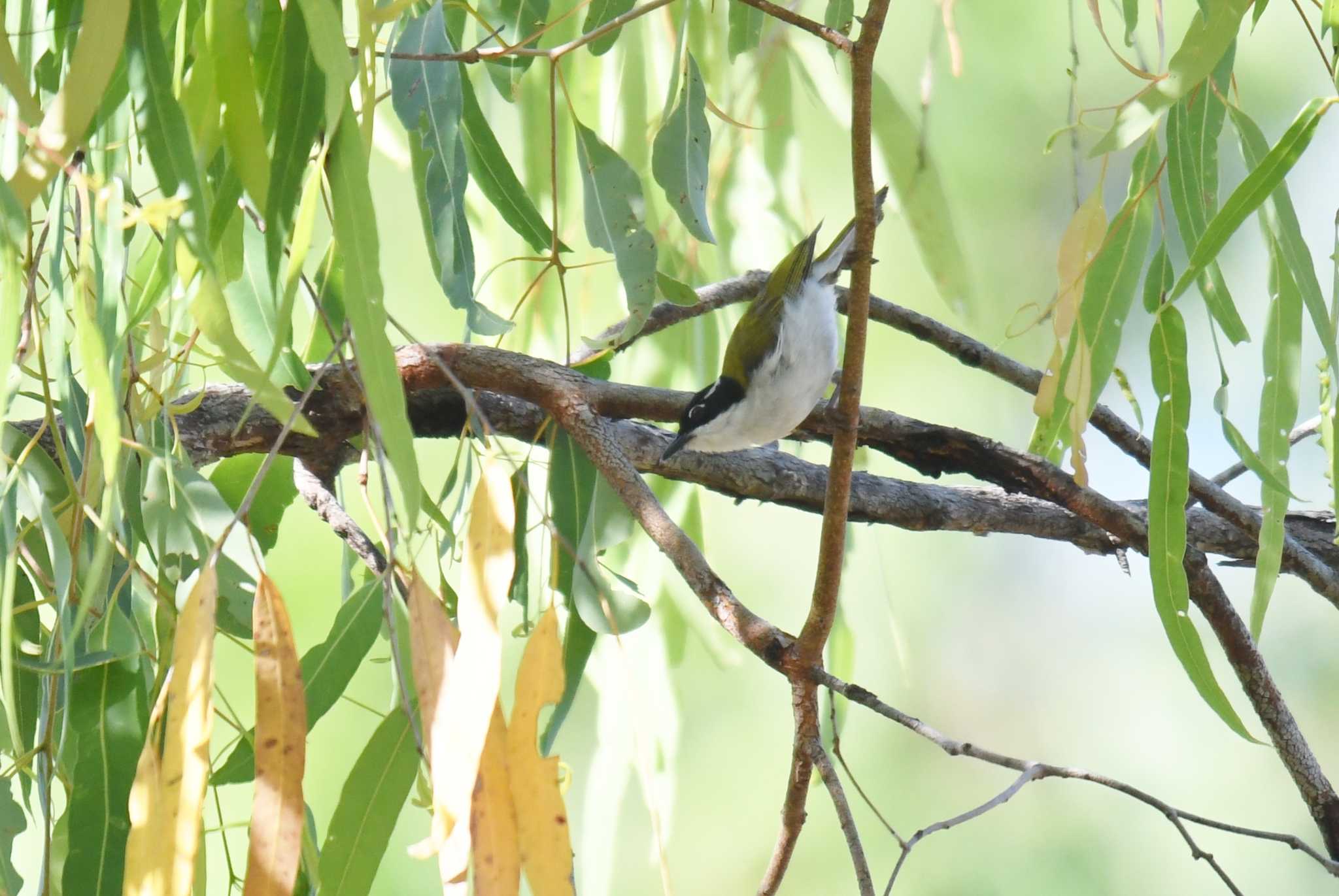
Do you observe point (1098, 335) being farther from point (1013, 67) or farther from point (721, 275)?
point (1013, 67)

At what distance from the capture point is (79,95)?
20.2 inches

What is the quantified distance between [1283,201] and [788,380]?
695 millimetres

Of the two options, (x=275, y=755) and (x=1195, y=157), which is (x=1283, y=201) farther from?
(x=275, y=755)

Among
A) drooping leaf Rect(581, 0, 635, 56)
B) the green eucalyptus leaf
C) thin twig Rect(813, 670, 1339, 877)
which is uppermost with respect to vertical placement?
drooping leaf Rect(581, 0, 635, 56)

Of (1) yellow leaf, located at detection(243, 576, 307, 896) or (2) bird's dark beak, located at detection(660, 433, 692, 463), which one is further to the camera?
(2) bird's dark beak, located at detection(660, 433, 692, 463)

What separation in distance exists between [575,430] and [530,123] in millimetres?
573

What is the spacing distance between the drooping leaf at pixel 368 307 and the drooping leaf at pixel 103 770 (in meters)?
0.37

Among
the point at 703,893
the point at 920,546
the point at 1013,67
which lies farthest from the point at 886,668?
the point at 1013,67

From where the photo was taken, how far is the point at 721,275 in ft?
5.57

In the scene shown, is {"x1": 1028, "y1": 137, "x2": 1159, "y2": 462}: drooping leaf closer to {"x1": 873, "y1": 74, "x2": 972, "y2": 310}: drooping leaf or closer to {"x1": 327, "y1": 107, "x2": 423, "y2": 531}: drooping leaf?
{"x1": 873, "y1": 74, "x2": 972, "y2": 310}: drooping leaf

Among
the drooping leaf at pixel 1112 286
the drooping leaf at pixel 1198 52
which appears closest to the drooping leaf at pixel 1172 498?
the drooping leaf at pixel 1112 286

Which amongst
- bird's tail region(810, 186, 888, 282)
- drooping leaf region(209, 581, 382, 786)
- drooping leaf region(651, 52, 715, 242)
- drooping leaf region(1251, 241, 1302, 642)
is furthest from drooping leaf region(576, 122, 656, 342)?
bird's tail region(810, 186, 888, 282)

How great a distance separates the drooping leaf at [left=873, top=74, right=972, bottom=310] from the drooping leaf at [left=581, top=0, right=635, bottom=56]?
0.26 metres

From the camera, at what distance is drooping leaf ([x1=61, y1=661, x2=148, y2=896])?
2.31 feet
